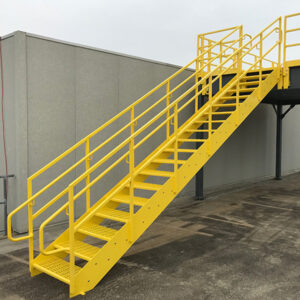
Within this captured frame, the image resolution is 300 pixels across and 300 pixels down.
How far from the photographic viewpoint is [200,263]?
496cm

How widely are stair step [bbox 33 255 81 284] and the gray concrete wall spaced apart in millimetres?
2003

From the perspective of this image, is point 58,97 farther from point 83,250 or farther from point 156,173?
point 83,250

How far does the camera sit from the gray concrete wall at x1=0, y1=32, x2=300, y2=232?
6262 mm

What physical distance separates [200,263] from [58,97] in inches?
157

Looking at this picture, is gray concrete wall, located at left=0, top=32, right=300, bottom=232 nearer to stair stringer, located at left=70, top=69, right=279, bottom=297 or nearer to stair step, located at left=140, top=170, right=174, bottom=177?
stair step, located at left=140, top=170, right=174, bottom=177

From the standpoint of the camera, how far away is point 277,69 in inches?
311

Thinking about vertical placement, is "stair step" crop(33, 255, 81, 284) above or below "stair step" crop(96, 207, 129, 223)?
below

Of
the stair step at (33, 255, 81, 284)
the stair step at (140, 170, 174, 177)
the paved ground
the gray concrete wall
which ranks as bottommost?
the paved ground

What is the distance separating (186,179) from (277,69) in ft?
13.6

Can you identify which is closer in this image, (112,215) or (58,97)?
(112,215)

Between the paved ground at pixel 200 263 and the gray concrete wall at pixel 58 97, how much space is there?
1515mm

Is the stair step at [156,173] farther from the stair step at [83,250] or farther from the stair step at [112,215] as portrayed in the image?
the stair step at [83,250]

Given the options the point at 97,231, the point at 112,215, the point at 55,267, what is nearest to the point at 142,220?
the point at 112,215

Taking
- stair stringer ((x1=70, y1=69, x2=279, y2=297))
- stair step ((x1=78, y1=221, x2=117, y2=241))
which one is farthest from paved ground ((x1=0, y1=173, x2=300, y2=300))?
stair step ((x1=78, y1=221, x2=117, y2=241))
